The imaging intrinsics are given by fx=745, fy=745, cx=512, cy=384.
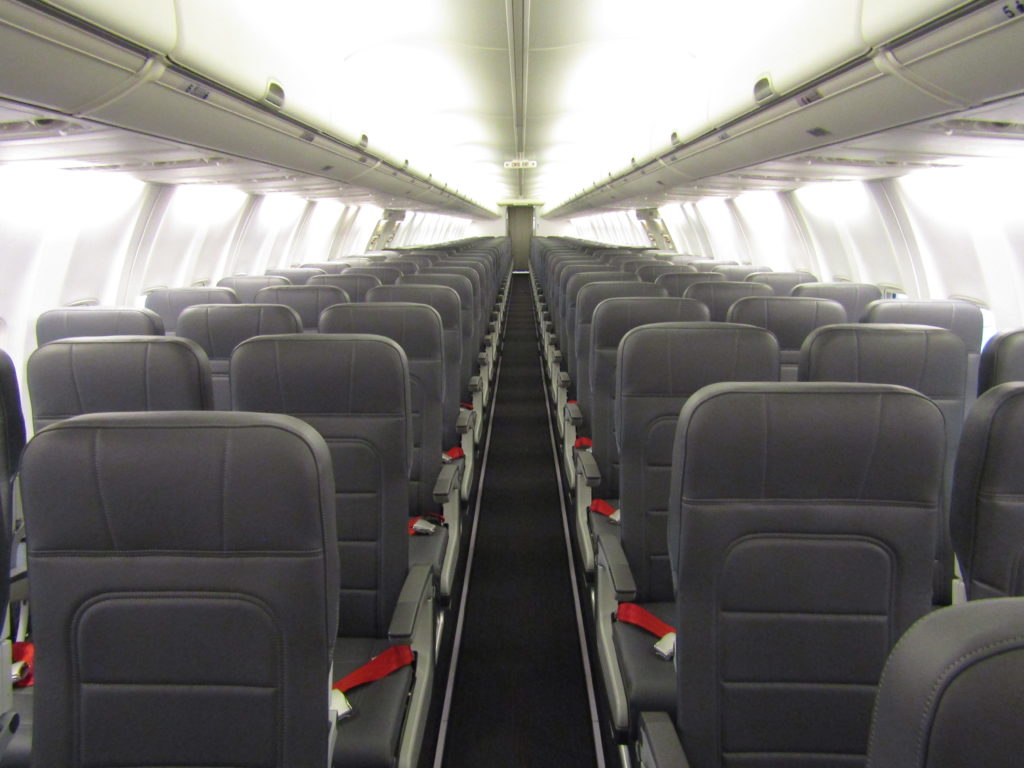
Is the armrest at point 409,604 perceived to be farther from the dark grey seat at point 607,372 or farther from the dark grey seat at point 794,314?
the dark grey seat at point 794,314

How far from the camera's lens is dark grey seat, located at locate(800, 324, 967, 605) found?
2.97 m

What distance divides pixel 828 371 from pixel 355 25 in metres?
4.33

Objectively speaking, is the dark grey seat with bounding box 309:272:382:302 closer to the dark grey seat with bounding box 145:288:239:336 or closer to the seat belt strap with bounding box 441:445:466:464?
the dark grey seat with bounding box 145:288:239:336

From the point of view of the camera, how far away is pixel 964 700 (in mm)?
723

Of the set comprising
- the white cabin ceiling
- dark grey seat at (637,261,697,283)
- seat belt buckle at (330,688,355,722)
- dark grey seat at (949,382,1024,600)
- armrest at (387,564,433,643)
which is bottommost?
seat belt buckle at (330,688,355,722)

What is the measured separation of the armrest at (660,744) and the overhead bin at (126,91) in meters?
2.59

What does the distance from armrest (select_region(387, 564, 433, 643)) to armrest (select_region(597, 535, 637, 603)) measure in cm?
69

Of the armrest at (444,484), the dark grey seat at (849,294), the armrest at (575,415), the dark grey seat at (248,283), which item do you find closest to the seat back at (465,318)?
the armrest at (575,415)

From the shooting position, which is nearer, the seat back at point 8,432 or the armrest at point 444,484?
the seat back at point 8,432

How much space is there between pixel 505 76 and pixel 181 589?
6223 mm

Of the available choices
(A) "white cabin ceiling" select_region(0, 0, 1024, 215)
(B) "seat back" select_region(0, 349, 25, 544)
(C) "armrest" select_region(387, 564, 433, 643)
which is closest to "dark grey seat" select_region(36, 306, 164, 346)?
(A) "white cabin ceiling" select_region(0, 0, 1024, 215)

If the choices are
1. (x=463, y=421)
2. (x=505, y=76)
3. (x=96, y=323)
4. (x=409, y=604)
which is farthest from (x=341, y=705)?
(x=505, y=76)

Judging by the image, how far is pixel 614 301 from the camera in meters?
4.17

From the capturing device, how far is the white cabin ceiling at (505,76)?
10.2 ft
